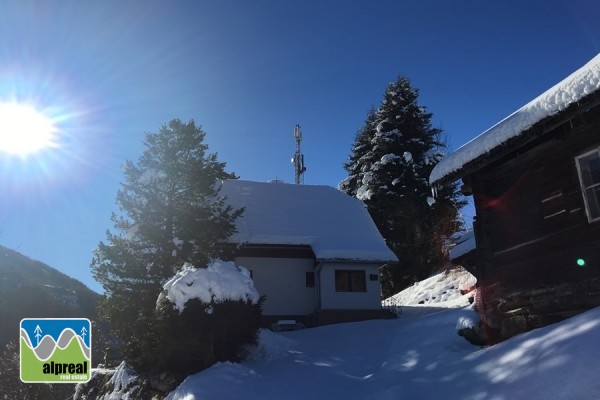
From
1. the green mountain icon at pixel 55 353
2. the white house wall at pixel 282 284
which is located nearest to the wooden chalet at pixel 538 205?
the green mountain icon at pixel 55 353

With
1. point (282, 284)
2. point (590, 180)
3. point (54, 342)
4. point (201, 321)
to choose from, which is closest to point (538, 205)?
point (590, 180)

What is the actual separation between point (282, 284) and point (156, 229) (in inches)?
315

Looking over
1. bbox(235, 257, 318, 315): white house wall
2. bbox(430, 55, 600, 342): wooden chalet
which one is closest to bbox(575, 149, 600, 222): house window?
bbox(430, 55, 600, 342): wooden chalet

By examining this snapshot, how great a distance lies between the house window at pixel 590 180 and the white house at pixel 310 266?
48.9 ft

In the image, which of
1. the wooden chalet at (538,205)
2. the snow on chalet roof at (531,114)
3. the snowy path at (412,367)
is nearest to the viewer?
the snowy path at (412,367)

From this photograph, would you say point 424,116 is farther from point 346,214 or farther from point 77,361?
point 77,361

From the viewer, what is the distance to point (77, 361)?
1214cm

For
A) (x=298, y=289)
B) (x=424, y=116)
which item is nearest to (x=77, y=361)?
(x=298, y=289)

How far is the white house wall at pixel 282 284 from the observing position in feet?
76.4

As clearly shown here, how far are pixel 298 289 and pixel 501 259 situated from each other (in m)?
14.0

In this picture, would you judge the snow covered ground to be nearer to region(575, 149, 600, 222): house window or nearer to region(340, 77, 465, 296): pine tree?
region(575, 149, 600, 222): house window

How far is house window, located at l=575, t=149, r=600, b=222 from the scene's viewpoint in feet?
29.0

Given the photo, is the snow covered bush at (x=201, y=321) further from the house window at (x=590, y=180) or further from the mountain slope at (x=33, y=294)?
the mountain slope at (x=33, y=294)

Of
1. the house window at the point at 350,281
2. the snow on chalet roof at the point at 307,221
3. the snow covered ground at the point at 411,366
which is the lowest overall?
the snow covered ground at the point at 411,366
